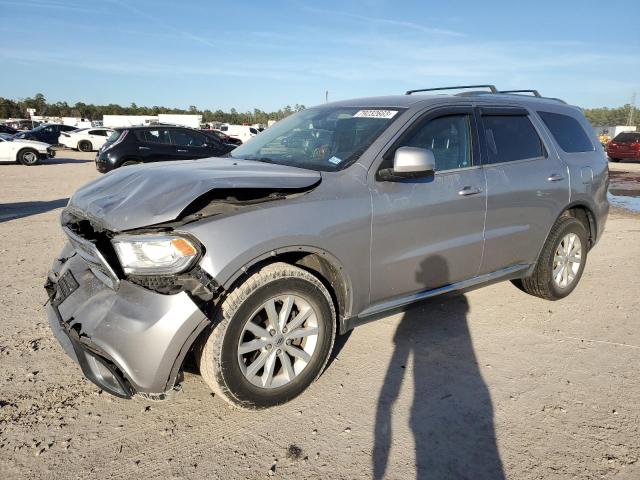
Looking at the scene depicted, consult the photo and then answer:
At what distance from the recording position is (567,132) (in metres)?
4.76

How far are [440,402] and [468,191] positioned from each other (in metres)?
1.56

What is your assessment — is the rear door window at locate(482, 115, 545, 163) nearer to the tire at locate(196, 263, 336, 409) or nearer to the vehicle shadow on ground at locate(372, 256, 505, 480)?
the vehicle shadow on ground at locate(372, 256, 505, 480)

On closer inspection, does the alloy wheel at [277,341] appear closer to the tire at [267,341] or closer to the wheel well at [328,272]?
the tire at [267,341]

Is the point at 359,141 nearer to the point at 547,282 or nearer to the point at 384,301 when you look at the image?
the point at 384,301

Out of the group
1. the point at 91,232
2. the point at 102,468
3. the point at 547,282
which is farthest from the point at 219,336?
the point at 547,282

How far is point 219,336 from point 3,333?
2255 millimetres

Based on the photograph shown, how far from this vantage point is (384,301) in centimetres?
334

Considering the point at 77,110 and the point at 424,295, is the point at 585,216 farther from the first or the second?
the point at 77,110

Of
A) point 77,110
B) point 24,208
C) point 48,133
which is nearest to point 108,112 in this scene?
point 77,110

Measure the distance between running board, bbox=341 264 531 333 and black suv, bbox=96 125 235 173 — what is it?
1017cm

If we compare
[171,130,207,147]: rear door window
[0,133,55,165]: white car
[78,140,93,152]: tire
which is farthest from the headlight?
[78,140,93,152]: tire

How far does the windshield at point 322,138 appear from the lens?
3.35 m

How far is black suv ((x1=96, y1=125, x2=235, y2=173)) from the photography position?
13094 millimetres

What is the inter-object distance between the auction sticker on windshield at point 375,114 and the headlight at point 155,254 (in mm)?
1806
